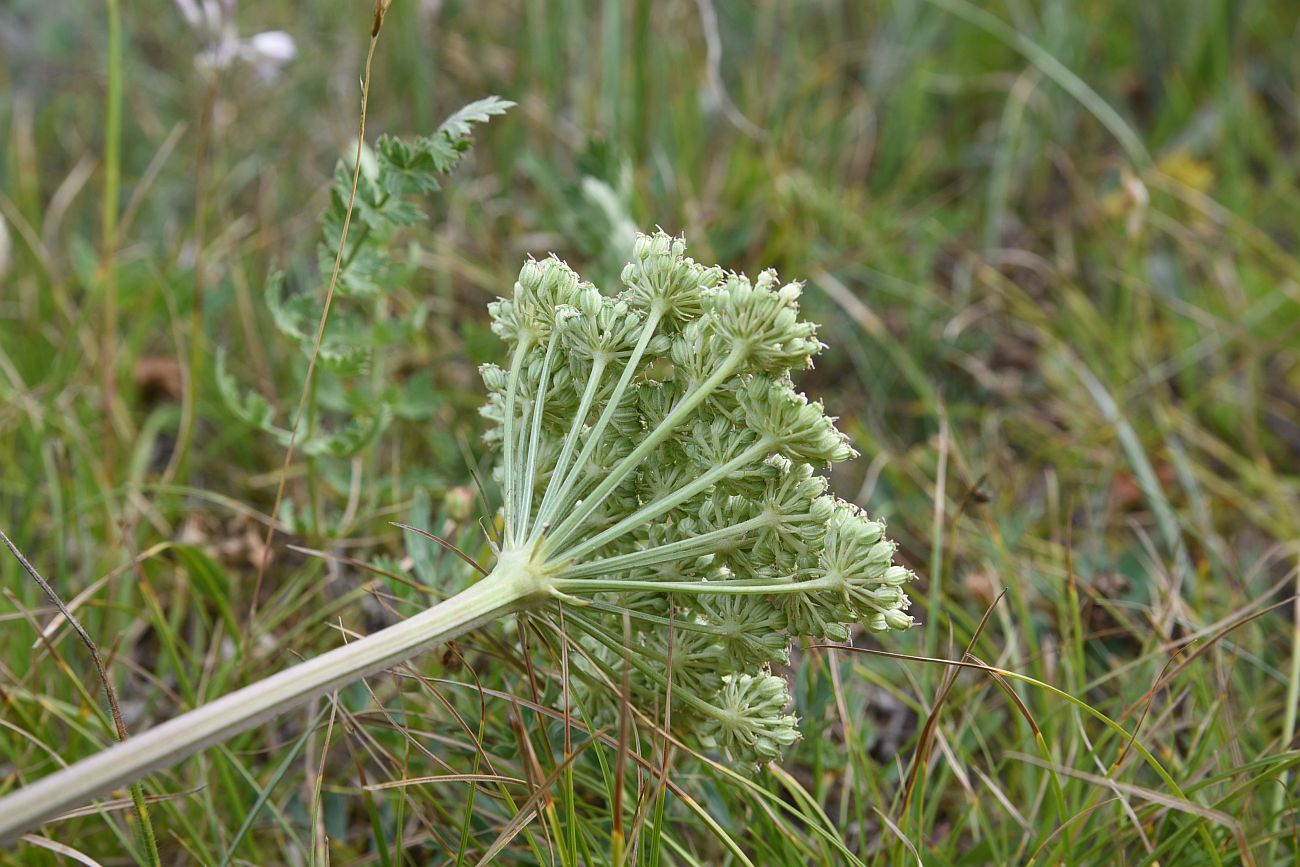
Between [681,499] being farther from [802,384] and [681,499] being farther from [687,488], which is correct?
[802,384]

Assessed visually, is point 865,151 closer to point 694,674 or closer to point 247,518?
point 247,518

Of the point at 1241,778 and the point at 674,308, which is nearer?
the point at 674,308

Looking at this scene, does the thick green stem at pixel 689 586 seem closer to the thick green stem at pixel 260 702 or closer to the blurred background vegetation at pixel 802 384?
the thick green stem at pixel 260 702

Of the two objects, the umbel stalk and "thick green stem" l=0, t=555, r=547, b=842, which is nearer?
"thick green stem" l=0, t=555, r=547, b=842

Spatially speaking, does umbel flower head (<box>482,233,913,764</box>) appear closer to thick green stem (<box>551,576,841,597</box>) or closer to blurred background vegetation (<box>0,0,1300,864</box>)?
thick green stem (<box>551,576,841,597</box>)

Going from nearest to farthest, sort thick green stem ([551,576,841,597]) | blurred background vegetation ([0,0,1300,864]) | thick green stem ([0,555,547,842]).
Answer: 1. thick green stem ([0,555,547,842])
2. thick green stem ([551,576,841,597])
3. blurred background vegetation ([0,0,1300,864])

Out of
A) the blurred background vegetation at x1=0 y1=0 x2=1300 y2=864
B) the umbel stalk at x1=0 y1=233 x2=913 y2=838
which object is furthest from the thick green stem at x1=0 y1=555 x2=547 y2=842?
the blurred background vegetation at x1=0 y1=0 x2=1300 y2=864

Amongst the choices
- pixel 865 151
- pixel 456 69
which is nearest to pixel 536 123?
A: pixel 456 69
